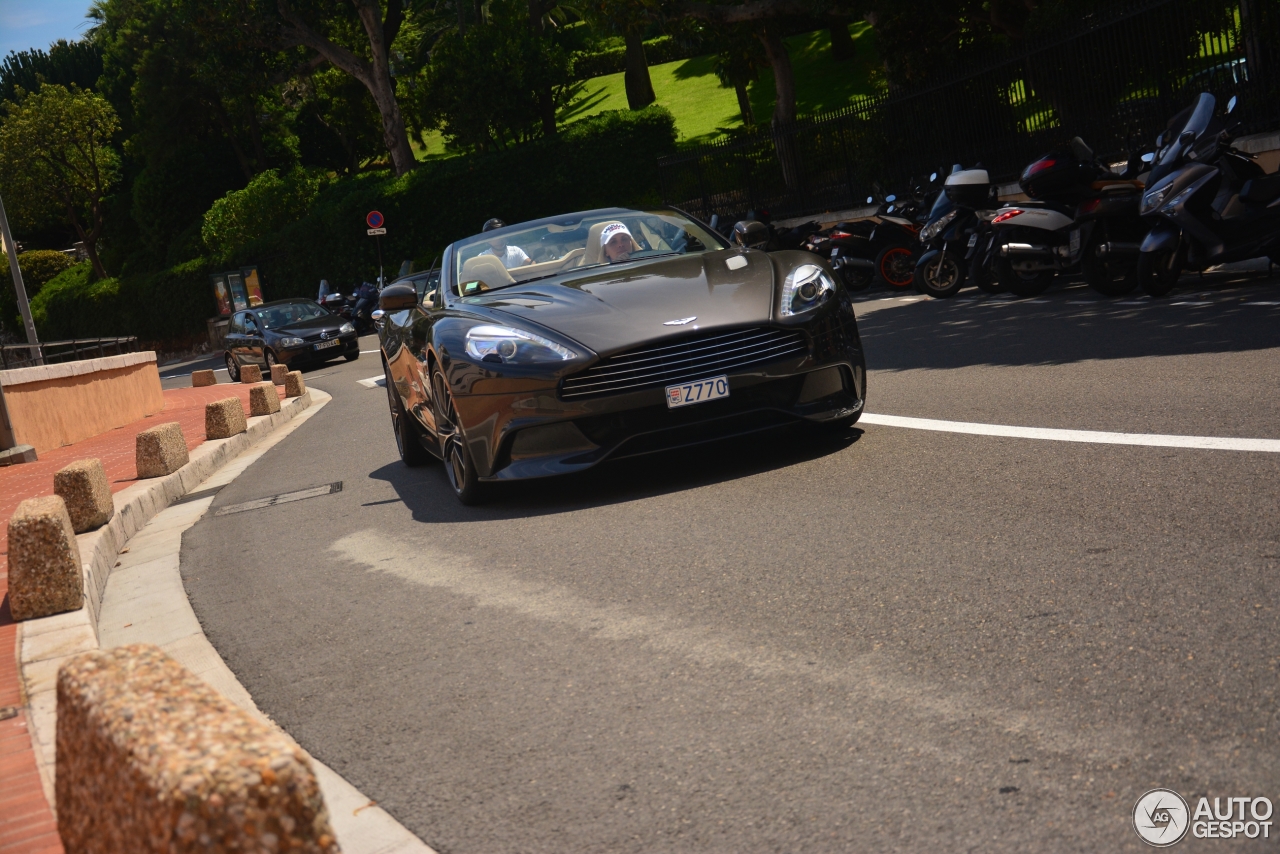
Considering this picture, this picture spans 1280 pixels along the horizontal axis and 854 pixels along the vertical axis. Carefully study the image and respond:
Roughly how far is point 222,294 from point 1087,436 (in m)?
46.8

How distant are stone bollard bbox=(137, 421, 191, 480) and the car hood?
423 cm

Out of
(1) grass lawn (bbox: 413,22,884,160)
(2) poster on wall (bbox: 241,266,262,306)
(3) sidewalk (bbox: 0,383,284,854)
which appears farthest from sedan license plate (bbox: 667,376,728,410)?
(1) grass lawn (bbox: 413,22,884,160)

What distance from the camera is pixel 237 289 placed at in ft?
158

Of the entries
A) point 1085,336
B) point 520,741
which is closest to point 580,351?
point 520,741

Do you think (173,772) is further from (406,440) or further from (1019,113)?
(1019,113)

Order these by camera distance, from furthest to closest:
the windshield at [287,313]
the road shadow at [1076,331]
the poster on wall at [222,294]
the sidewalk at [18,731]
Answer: the poster on wall at [222,294], the windshield at [287,313], the road shadow at [1076,331], the sidewalk at [18,731]

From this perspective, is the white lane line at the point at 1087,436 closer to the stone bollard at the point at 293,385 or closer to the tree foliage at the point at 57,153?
the stone bollard at the point at 293,385

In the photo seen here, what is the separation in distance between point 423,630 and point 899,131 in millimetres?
21777

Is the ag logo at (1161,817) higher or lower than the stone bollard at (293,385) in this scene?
higher

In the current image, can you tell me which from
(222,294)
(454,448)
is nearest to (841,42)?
(222,294)

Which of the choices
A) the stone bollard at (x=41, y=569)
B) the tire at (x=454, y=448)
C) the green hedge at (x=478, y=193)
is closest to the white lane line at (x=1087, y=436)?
the tire at (x=454, y=448)

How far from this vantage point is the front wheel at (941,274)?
15242 millimetres

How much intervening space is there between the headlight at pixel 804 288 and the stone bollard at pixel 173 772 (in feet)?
14.6

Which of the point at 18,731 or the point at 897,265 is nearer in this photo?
the point at 18,731
